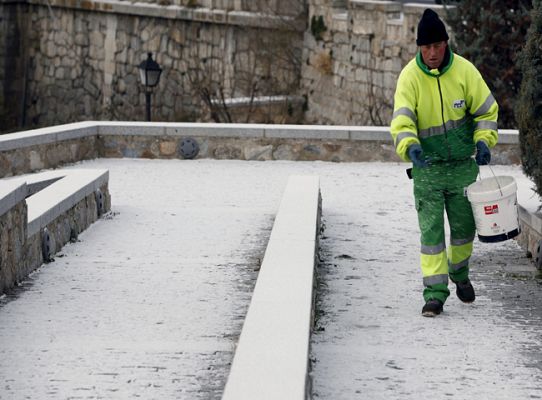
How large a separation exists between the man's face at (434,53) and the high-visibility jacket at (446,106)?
0.04 m

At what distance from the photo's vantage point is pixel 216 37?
95.3 feet

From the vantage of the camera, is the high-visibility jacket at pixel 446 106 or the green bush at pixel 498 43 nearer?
the high-visibility jacket at pixel 446 106

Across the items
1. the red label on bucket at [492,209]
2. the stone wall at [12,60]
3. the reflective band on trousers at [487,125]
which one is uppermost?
the reflective band on trousers at [487,125]

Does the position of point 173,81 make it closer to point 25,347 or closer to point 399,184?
point 399,184

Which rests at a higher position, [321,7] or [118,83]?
[321,7]

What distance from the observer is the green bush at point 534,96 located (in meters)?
8.01

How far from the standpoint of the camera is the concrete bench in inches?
181

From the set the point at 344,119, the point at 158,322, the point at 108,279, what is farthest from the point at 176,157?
the point at 344,119

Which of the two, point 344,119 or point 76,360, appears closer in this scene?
point 76,360

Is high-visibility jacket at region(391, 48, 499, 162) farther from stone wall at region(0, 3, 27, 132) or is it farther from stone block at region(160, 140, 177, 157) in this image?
stone wall at region(0, 3, 27, 132)

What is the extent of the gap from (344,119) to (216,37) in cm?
486

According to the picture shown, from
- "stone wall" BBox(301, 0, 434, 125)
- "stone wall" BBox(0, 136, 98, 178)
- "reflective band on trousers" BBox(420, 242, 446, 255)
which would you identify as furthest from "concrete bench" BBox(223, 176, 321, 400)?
"stone wall" BBox(301, 0, 434, 125)

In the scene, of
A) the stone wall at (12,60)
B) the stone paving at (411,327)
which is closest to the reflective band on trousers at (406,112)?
the stone paving at (411,327)

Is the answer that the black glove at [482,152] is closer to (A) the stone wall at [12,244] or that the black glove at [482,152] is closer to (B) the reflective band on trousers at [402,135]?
(B) the reflective band on trousers at [402,135]
